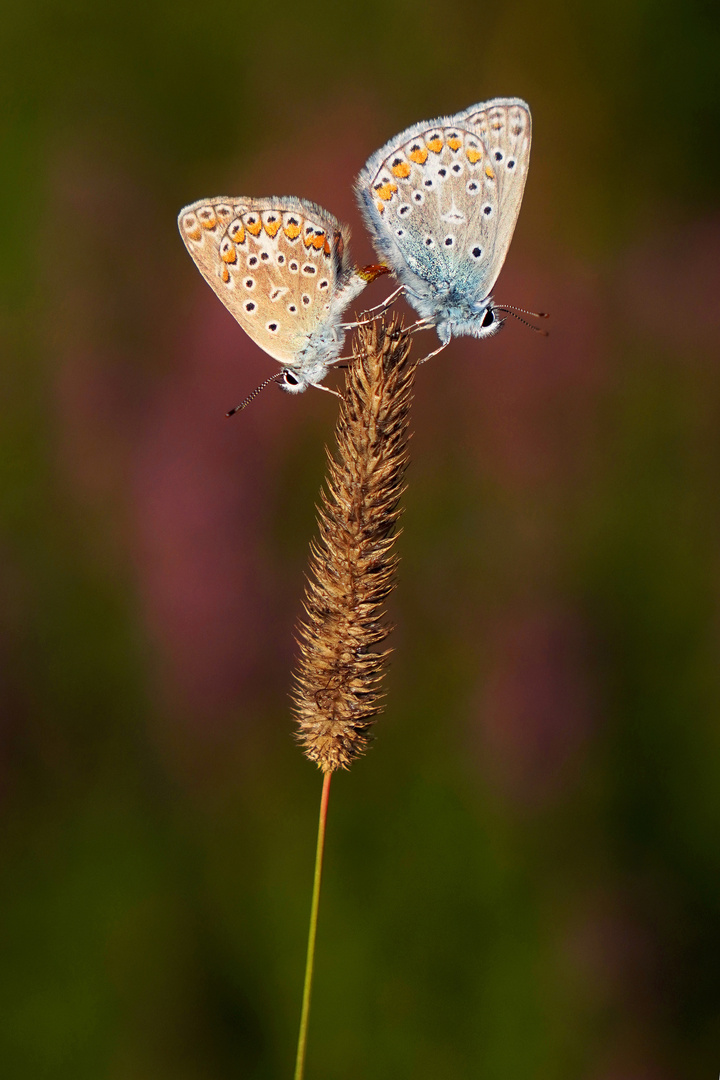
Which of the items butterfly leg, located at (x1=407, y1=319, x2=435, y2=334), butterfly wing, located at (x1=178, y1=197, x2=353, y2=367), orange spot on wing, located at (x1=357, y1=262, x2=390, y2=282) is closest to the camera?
butterfly leg, located at (x1=407, y1=319, x2=435, y2=334)

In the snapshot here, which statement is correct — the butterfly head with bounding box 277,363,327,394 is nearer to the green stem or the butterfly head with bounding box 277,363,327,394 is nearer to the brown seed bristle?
the brown seed bristle

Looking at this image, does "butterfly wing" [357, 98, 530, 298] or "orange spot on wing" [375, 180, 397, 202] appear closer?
"butterfly wing" [357, 98, 530, 298]

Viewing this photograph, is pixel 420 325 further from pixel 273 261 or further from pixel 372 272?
pixel 273 261

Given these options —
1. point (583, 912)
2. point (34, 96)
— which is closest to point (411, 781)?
point (583, 912)

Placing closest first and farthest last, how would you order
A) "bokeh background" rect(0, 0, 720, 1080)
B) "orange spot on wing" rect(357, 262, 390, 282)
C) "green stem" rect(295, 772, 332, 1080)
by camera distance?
"green stem" rect(295, 772, 332, 1080)
"orange spot on wing" rect(357, 262, 390, 282)
"bokeh background" rect(0, 0, 720, 1080)

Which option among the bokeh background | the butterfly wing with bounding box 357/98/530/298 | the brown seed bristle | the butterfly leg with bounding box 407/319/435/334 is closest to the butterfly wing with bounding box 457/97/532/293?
the butterfly wing with bounding box 357/98/530/298

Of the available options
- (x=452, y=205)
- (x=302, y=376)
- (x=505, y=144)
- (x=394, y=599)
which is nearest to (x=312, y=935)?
(x=302, y=376)

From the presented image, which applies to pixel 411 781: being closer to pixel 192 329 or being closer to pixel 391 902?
pixel 391 902

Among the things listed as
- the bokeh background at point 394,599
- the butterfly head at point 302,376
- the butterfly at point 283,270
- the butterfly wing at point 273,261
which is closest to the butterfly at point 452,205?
the butterfly at point 283,270
